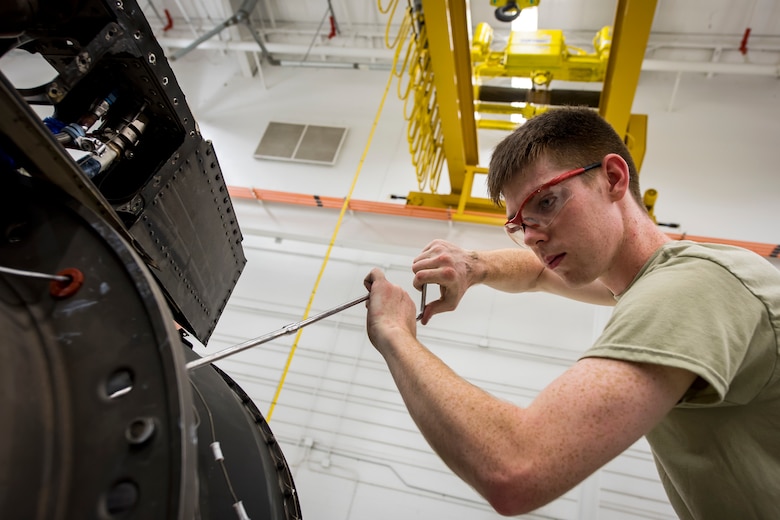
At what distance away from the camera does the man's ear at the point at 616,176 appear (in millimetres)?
1389

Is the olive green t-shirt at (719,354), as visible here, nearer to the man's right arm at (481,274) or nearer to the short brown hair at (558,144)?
the short brown hair at (558,144)

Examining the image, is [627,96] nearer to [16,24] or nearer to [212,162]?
[212,162]

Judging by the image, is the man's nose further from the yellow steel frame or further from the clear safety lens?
the yellow steel frame

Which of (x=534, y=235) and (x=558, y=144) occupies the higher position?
(x=558, y=144)

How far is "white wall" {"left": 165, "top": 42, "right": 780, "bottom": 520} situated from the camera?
3385 millimetres

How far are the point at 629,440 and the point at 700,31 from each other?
640 cm

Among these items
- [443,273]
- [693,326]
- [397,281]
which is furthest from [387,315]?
[397,281]

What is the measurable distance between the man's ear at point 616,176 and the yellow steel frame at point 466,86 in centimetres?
205

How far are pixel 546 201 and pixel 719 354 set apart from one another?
60 cm

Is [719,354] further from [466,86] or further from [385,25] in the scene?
[385,25]

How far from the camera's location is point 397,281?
4.35 metres

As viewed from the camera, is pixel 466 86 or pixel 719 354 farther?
pixel 466 86

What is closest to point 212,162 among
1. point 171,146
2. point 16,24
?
Answer: point 171,146

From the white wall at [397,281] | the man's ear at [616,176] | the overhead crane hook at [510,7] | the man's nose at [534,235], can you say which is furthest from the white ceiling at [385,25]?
the man's nose at [534,235]
